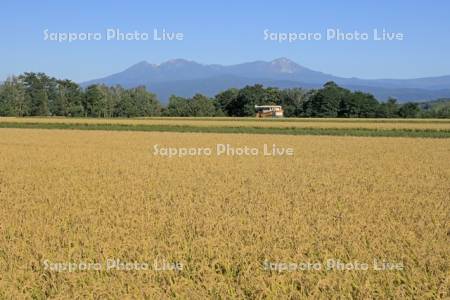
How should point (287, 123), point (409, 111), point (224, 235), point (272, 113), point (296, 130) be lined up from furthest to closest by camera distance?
point (272, 113)
point (409, 111)
point (287, 123)
point (296, 130)
point (224, 235)

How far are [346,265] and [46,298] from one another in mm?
3563

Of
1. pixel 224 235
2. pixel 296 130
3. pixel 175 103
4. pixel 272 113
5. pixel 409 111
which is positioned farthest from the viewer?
pixel 175 103

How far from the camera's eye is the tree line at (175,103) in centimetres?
10106

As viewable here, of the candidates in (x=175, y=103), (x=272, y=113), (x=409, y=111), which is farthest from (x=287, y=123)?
(x=175, y=103)

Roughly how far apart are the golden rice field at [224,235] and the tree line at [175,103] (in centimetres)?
8669

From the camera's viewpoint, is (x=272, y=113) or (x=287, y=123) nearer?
(x=287, y=123)

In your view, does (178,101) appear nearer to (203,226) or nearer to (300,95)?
(300,95)

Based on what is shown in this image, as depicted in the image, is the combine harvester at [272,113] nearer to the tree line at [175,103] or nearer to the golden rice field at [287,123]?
the tree line at [175,103]

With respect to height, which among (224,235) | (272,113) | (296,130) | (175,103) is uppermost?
(175,103)

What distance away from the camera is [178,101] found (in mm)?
114688

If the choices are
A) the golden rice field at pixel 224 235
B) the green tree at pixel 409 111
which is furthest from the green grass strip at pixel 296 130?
the green tree at pixel 409 111

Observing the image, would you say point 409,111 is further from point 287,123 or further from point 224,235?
point 224,235

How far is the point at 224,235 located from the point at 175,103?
105 m

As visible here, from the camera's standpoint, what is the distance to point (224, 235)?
8492mm
